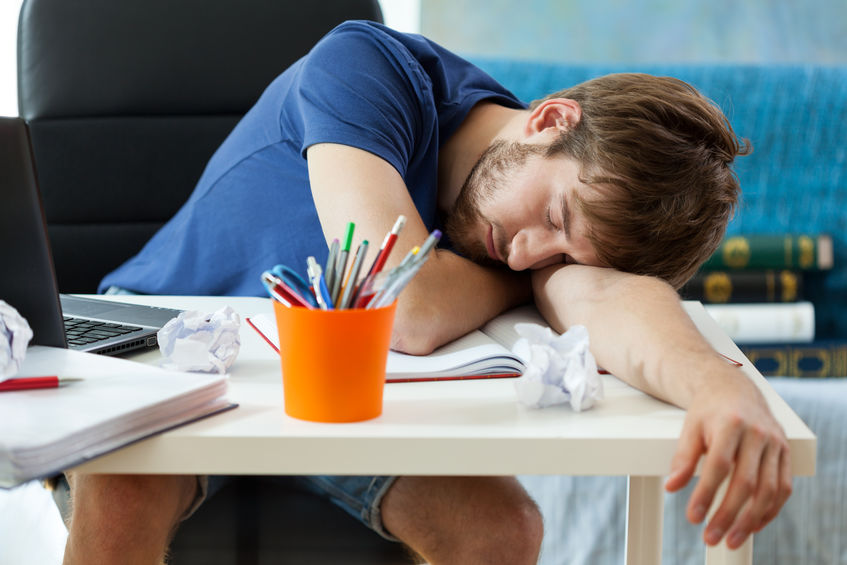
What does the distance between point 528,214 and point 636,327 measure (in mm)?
287

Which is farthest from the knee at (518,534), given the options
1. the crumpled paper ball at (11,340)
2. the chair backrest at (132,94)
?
the chair backrest at (132,94)

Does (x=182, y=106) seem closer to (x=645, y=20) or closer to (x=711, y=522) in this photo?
(x=645, y=20)

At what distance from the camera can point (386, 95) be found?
3.38 feet

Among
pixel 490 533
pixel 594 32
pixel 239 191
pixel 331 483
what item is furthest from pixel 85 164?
pixel 594 32

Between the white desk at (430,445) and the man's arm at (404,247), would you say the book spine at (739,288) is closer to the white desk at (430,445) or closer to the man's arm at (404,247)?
the man's arm at (404,247)

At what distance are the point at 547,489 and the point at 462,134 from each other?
579 millimetres

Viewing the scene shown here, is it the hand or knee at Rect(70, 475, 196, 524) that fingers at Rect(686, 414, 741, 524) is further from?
knee at Rect(70, 475, 196, 524)

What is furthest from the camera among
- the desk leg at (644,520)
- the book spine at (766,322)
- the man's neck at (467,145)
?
the book spine at (766,322)

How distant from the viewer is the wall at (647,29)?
198 centimetres

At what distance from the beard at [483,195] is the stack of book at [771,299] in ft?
2.71

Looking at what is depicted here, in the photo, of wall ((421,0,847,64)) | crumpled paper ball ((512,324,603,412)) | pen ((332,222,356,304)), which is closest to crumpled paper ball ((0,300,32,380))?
pen ((332,222,356,304))

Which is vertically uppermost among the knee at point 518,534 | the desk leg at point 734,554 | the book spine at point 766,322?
the desk leg at point 734,554

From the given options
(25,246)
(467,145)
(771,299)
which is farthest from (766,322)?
(25,246)

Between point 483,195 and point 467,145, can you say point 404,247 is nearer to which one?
point 483,195
